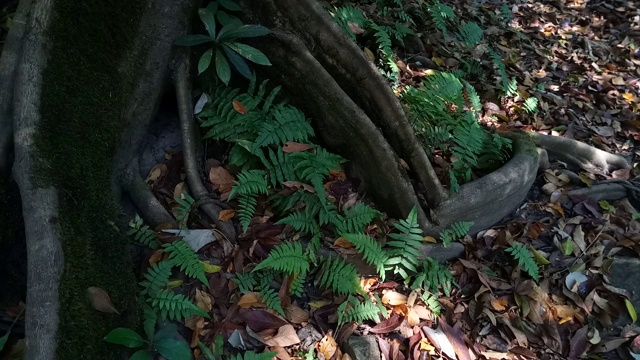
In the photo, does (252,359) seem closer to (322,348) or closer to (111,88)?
(322,348)

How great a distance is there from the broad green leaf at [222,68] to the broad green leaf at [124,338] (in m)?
1.84

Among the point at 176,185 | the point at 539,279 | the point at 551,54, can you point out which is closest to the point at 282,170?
the point at 176,185

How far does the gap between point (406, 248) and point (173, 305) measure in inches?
65.0

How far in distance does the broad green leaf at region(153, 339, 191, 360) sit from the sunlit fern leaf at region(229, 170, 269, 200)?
41.6 inches

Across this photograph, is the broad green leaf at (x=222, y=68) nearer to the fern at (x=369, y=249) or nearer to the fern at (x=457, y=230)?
the fern at (x=369, y=249)

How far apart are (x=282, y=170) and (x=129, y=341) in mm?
1570

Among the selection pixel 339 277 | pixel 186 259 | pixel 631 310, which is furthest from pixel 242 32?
pixel 631 310

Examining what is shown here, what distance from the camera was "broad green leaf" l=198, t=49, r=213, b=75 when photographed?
3.72 metres

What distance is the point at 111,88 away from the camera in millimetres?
3422

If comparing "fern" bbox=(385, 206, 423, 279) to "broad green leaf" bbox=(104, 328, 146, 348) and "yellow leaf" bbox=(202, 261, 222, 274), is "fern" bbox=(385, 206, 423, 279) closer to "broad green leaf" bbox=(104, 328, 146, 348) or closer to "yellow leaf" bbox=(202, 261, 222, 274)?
"yellow leaf" bbox=(202, 261, 222, 274)

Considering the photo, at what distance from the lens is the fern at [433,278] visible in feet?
12.4

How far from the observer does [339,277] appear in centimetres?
358

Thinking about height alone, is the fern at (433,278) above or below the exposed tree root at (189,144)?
below

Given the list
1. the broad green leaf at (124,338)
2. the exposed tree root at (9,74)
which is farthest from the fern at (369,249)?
the exposed tree root at (9,74)
